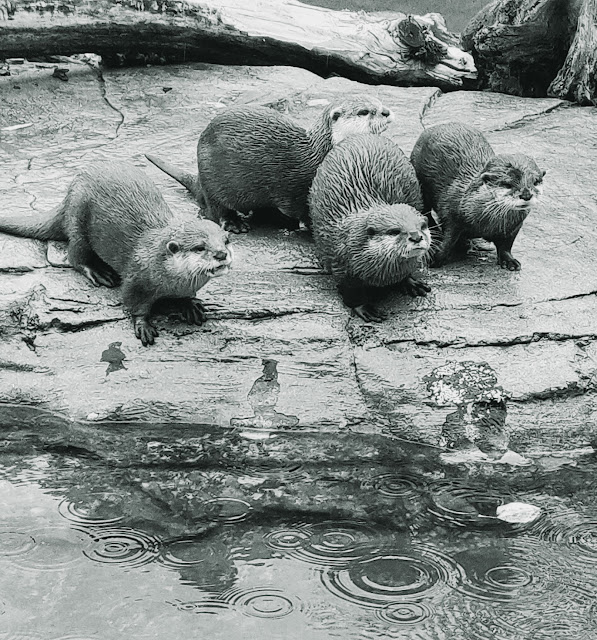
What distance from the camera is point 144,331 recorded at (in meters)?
3.54

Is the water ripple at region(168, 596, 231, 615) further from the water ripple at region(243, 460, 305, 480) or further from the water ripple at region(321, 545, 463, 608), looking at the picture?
the water ripple at region(243, 460, 305, 480)

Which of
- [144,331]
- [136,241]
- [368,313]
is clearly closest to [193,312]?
[144,331]

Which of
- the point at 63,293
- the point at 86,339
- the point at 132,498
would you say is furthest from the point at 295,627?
the point at 63,293

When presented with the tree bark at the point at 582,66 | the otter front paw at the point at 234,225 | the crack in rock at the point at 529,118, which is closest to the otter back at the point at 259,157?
the otter front paw at the point at 234,225

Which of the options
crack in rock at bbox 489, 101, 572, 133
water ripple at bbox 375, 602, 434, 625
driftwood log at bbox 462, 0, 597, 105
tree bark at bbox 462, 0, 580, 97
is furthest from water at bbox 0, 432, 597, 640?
tree bark at bbox 462, 0, 580, 97

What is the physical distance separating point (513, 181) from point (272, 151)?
0.97 metres

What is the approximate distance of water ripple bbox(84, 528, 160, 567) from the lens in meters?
2.75

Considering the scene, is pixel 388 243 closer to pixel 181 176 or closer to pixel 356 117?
pixel 356 117

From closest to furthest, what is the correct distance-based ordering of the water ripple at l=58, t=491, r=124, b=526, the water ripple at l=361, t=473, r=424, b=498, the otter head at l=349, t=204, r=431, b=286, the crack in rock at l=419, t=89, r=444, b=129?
the water ripple at l=58, t=491, r=124, b=526
the water ripple at l=361, t=473, r=424, b=498
the otter head at l=349, t=204, r=431, b=286
the crack in rock at l=419, t=89, r=444, b=129

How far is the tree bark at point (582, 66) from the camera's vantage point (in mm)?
5855

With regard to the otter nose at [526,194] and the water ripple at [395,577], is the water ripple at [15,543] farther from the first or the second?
the otter nose at [526,194]

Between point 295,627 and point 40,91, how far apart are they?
4213mm

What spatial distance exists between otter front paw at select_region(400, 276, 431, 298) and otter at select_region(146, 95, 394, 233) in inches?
23.2

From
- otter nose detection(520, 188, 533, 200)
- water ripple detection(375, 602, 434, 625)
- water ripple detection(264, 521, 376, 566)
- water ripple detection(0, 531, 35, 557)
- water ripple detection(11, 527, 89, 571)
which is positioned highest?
otter nose detection(520, 188, 533, 200)
